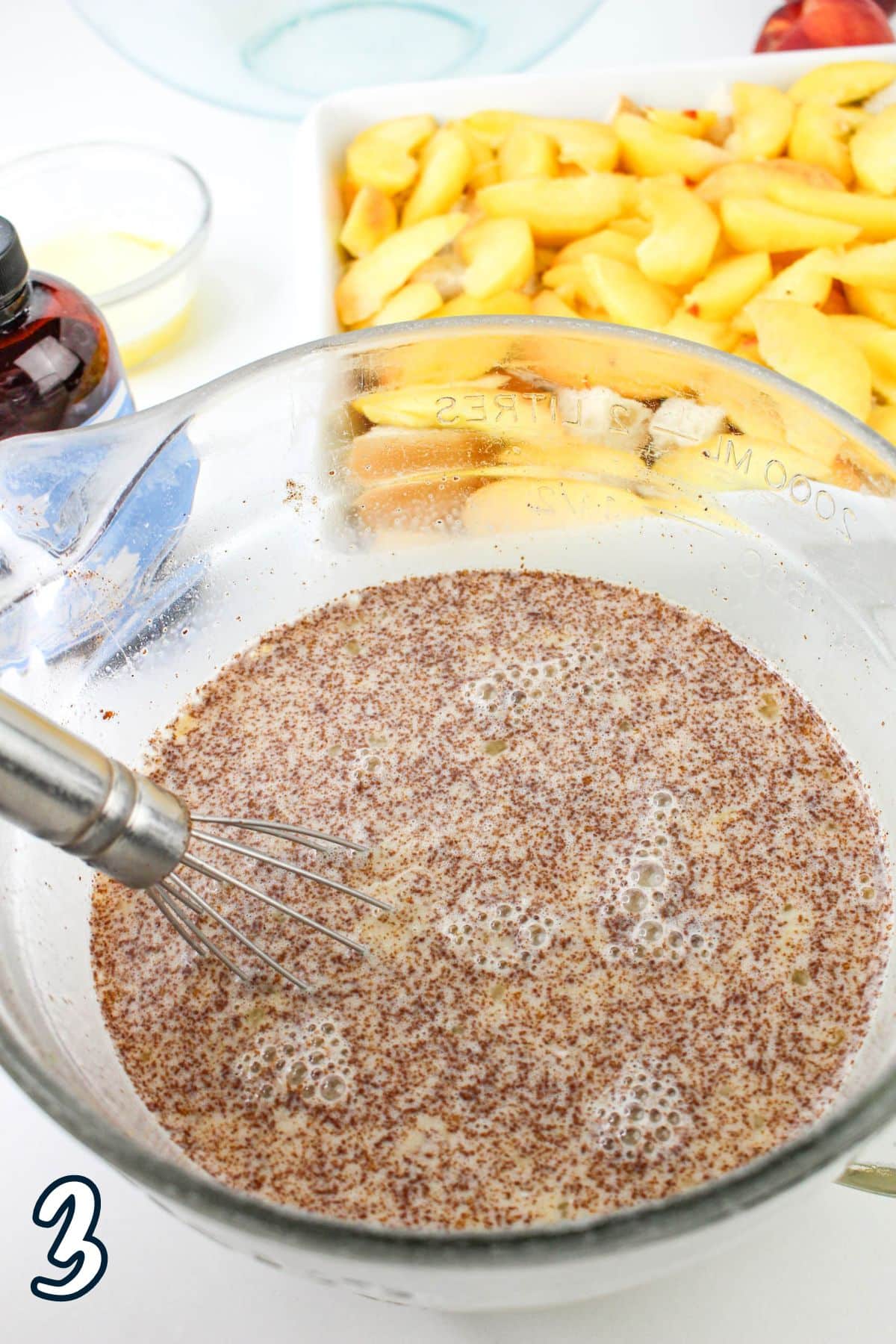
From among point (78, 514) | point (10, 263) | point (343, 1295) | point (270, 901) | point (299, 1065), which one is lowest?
point (343, 1295)

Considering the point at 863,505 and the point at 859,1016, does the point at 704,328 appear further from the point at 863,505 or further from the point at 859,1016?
the point at 859,1016

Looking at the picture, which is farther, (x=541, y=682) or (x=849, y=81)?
(x=849, y=81)

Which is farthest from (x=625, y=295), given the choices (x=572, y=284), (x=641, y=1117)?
(x=641, y=1117)

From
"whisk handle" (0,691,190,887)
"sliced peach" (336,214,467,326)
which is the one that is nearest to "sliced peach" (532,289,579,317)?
"sliced peach" (336,214,467,326)

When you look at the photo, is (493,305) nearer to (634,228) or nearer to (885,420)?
(634,228)

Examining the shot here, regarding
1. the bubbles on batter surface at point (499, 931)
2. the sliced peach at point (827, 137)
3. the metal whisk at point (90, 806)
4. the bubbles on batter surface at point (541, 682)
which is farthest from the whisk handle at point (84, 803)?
the sliced peach at point (827, 137)

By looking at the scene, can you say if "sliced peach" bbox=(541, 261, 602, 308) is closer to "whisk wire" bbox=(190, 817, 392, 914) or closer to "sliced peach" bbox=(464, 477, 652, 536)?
"sliced peach" bbox=(464, 477, 652, 536)
